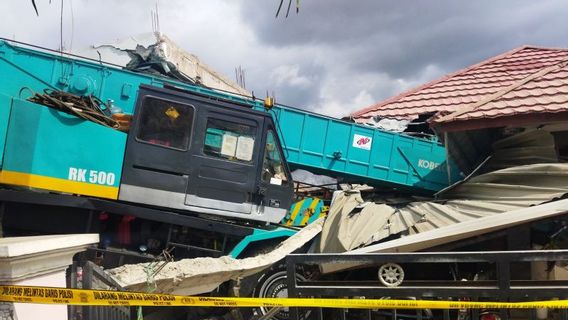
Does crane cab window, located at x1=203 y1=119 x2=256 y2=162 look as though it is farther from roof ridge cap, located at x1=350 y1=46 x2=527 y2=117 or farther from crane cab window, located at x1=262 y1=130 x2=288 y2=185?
roof ridge cap, located at x1=350 y1=46 x2=527 y2=117

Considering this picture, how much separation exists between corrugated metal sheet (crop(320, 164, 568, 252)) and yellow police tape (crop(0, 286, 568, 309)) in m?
2.93

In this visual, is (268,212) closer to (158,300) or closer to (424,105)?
(158,300)

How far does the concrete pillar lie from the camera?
7.40 ft

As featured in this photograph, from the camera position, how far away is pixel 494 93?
8.95 m

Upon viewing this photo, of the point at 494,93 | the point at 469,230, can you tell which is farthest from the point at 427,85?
the point at 469,230

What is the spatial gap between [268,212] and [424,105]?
5.46m

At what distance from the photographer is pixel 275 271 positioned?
6.86 m

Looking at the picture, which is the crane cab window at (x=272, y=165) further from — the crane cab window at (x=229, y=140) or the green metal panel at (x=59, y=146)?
the green metal panel at (x=59, y=146)

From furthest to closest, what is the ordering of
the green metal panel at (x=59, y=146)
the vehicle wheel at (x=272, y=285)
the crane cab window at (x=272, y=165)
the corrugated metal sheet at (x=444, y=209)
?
the crane cab window at (x=272, y=165) < the vehicle wheel at (x=272, y=285) < the corrugated metal sheet at (x=444, y=209) < the green metal panel at (x=59, y=146)

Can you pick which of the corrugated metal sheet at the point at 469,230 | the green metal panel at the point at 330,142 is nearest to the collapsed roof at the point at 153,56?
the green metal panel at the point at 330,142

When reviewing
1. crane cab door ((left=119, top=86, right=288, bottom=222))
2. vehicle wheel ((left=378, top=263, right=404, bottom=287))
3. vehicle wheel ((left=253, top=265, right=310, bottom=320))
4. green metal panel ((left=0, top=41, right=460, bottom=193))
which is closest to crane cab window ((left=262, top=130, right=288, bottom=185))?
crane cab door ((left=119, top=86, right=288, bottom=222))

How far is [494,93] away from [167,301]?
25.8ft

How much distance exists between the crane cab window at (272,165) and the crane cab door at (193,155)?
148 mm

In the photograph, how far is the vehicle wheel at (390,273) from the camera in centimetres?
363
